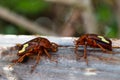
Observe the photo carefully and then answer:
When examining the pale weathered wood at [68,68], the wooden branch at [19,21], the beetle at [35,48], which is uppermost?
the wooden branch at [19,21]

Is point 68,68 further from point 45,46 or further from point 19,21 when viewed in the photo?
point 19,21

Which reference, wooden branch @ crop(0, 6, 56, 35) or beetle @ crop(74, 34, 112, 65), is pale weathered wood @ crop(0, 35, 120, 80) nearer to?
beetle @ crop(74, 34, 112, 65)

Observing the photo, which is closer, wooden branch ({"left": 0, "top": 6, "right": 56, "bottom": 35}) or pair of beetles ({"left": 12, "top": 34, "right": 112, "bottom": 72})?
pair of beetles ({"left": 12, "top": 34, "right": 112, "bottom": 72})

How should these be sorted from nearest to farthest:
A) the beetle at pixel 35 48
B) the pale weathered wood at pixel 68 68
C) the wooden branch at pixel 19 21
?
the pale weathered wood at pixel 68 68
the beetle at pixel 35 48
the wooden branch at pixel 19 21

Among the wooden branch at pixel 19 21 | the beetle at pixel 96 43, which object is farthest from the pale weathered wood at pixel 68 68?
the wooden branch at pixel 19 21

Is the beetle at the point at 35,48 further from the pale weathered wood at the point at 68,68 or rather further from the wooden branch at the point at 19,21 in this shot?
the wooden branch at the point at 19,21

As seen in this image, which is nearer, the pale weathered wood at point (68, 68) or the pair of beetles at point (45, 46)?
the pale weathered wood at point (68, 68)

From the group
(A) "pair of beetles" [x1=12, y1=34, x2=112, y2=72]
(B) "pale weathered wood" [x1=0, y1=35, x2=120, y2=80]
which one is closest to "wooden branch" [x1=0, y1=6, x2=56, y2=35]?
(A) "pair of beetles" [x1=12, y1=34, x2=112, y2=72]

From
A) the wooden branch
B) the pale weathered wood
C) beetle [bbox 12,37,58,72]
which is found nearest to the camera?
the pale weathered wood

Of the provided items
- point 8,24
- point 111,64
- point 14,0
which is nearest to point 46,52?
point 111,64

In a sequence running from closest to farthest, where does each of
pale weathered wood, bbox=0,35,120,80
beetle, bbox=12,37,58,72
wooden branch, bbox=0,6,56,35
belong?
pale weathered wood, bbox=0,35,120,80
beetle, bbox=12,37,58,72
wooden branch, bbox=0,6,56,35
